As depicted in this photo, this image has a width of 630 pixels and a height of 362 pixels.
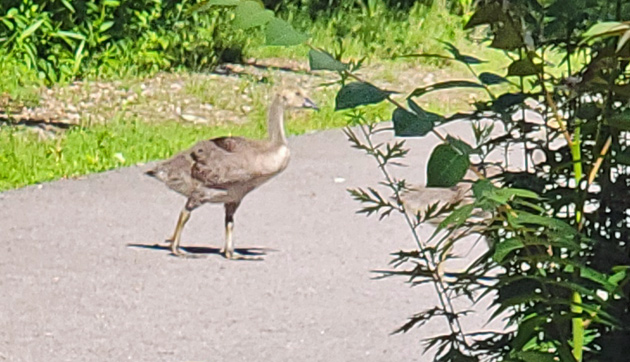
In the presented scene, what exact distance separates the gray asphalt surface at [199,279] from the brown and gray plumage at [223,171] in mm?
301


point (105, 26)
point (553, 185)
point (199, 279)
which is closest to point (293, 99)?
point (199, 279)

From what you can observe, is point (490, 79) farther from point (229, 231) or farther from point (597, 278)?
point (229, 231)

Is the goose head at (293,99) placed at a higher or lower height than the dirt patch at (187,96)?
higher

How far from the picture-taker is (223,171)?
24.1ft

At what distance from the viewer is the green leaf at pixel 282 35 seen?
1.91 metres

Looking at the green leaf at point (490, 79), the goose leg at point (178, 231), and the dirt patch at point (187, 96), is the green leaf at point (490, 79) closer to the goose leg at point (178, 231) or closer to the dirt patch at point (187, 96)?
the goose leg at point (178, 231)

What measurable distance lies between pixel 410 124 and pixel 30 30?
33.8ft

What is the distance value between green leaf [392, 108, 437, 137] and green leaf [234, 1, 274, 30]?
26 cm

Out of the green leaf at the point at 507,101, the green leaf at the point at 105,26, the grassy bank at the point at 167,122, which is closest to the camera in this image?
the green leaf at the point at 507,101

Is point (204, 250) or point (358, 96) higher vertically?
point (358, 96)

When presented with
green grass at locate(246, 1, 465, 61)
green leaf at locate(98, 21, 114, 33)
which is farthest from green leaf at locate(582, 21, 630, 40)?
green grass at locate(246, 1, 465, 61)

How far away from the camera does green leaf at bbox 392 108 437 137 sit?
6.52 feet

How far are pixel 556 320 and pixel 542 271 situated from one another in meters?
0.12

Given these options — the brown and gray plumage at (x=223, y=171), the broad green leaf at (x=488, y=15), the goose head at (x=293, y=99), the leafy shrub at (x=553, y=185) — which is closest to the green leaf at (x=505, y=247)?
the leafy shrub at (x=553, y=185)
